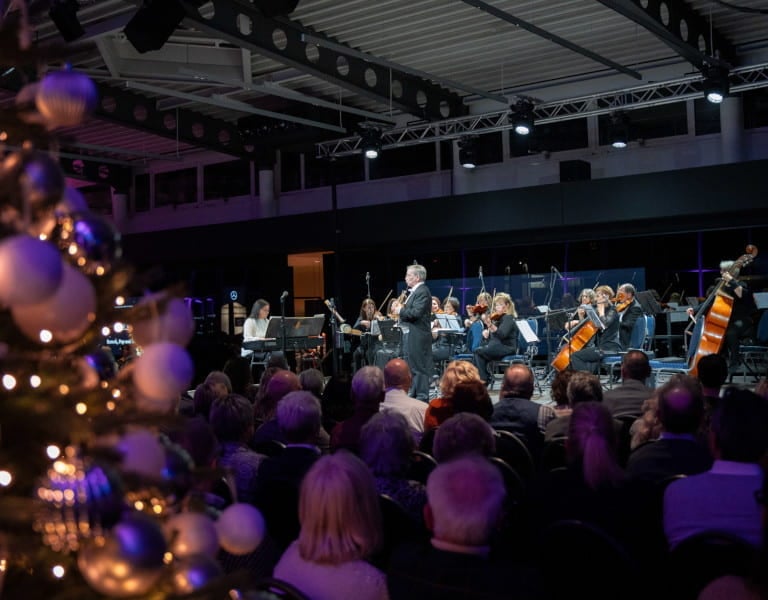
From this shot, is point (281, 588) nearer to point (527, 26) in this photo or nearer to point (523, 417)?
point (523, 417)

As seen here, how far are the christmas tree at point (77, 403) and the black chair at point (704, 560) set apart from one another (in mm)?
1346

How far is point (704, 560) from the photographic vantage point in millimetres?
2105

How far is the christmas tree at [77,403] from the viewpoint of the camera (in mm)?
895

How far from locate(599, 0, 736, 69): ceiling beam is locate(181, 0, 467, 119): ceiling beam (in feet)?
10.2

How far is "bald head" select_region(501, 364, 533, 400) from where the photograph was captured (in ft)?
15.5

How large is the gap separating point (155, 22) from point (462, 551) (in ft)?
20.4

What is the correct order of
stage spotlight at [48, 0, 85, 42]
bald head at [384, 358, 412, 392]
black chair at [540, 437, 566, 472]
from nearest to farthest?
black chair at [540, 437, 566, 472] < bald head at [384, 358, 412, 392] < stage spotlight at [48, 0, 85, 42]

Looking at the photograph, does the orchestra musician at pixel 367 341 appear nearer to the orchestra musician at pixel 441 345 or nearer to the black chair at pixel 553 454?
→ the orchestra musician at pixel 441 345

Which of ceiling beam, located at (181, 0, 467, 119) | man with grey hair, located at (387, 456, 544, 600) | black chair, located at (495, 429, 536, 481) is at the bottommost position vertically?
black chair, located at (495, 429, 536, 481)

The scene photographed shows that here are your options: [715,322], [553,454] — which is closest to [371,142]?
[715,322]

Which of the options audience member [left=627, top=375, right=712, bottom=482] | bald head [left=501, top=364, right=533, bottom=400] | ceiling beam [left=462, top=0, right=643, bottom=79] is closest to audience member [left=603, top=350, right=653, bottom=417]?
bald head [left=501, top=364, right=533, bottom=400]

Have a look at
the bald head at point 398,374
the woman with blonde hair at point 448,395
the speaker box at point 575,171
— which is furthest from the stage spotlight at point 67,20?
the speaker box at point 575,171

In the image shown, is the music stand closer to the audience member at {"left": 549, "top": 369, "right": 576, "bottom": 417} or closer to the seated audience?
the audience member at {"left": 549, "top": 369, "right": 576, "bottom": 417}

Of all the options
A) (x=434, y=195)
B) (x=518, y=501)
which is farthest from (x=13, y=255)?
(x=434, y=195)
